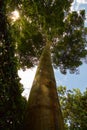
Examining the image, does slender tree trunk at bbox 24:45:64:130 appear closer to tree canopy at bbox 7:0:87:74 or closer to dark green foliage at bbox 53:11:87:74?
tree canopy at bbox 7:0:87:74

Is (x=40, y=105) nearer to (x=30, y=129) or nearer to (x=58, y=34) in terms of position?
(x=30, y=129)

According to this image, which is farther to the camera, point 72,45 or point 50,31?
point 72,45

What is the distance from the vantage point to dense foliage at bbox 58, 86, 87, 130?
13.3m

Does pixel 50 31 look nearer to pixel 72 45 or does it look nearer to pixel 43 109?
pixel 72 45

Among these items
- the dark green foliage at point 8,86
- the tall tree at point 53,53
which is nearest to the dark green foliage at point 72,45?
the tall tree at point 53,53

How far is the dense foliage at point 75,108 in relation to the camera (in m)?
13.3

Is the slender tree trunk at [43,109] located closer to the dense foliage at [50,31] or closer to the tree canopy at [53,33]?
the dense foliage at [50,31]

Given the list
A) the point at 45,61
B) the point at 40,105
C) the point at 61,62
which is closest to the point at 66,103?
the point at 61,62

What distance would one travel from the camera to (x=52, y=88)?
220 inches

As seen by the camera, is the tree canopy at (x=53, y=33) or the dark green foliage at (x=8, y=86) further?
the tree canopy at (x=53, y=33)

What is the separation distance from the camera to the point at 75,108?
46.6 feet

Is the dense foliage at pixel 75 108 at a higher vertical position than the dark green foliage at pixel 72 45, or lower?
lower

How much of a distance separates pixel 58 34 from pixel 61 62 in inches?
107

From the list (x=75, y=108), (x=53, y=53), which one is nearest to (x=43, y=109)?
(x=75, y=108)
